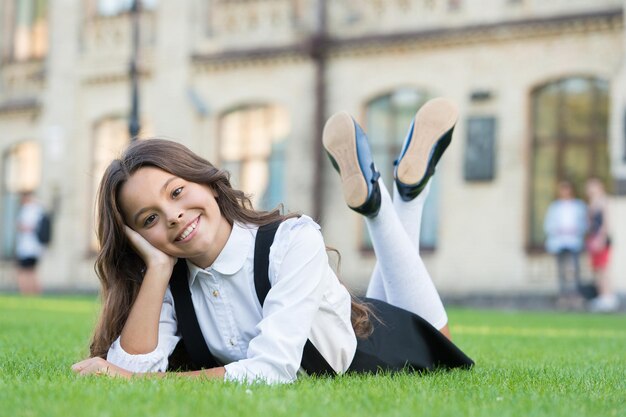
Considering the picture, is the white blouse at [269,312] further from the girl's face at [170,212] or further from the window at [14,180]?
the window at [14,180]

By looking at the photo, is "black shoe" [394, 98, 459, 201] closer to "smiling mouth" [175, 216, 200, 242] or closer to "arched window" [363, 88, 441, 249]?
"smiling mouth" [175, 216, 200, 242]

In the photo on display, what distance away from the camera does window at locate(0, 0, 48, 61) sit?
26656mm

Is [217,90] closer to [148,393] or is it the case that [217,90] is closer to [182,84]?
[182,84]

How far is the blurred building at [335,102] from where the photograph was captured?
1848 centimetres

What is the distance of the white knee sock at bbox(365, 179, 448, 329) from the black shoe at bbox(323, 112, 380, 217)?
0.09 meters

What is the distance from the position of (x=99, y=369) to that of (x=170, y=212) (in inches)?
28.0

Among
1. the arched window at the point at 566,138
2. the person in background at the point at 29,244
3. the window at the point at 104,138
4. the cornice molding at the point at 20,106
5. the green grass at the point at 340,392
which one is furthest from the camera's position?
the cornice molding at the point at 20,106

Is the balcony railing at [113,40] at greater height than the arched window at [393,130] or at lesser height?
greater

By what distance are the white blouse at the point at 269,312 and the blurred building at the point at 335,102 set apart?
1047cm

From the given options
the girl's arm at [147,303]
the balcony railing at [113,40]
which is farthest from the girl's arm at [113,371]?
the balcony railing at [113,40]

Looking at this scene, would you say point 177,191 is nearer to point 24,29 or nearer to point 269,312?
point 269,312

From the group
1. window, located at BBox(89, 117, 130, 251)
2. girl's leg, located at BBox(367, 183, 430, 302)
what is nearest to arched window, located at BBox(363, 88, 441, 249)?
window, located at BBox(89, 117, 130, 251)

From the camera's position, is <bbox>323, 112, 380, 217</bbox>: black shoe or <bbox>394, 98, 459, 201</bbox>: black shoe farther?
<bbox>394, 98, 459, 201</bbox>: black shoe

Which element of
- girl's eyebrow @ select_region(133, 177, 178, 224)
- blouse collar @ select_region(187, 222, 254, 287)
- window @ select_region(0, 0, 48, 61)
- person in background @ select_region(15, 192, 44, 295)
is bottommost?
person in background @ select_region(15, 192, 44, 295)
